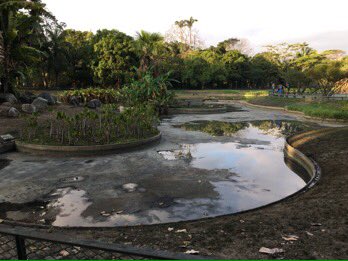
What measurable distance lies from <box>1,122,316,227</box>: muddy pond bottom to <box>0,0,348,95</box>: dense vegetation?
1583cm

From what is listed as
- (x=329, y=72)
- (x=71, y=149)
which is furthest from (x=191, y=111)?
(x=71, y=149)

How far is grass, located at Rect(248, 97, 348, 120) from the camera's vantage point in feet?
83.7

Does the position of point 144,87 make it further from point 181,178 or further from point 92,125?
point 181,178

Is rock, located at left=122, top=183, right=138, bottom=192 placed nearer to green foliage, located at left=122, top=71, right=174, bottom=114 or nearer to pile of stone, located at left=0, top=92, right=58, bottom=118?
pile of stone, located at left=0, top=92, right=58, bottom=118

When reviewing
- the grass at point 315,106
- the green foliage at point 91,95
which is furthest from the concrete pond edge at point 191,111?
the grass at point 315,106

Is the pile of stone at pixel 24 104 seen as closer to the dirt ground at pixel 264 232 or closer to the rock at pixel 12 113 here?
the rock at pixel 12 113

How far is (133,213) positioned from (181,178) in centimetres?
307

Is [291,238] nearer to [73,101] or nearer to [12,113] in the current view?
[12,113]

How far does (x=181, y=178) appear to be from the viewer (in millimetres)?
10508

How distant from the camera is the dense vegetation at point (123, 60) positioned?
82.7 ft

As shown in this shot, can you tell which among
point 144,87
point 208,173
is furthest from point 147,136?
point 144,87

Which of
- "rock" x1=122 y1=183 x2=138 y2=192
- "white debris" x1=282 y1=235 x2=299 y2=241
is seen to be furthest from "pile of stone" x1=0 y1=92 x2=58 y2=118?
"white debris" x1=282 y1=235 x2=299 y2=241

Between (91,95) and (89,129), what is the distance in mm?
18355

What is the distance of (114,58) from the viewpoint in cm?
5622
